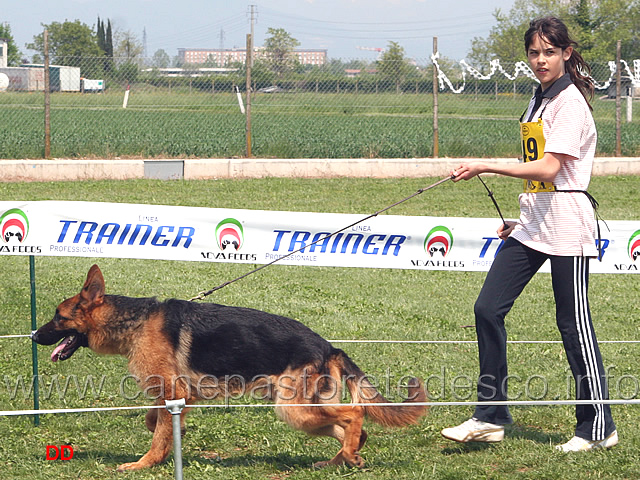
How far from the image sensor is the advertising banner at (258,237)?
480 cm

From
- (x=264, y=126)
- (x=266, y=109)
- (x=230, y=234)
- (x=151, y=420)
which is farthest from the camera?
(x=264, y=126)

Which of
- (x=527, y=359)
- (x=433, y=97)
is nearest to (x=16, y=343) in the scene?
(x=527, y=359)

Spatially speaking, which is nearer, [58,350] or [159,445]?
[159,445]

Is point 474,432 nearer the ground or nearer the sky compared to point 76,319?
nearer the ground

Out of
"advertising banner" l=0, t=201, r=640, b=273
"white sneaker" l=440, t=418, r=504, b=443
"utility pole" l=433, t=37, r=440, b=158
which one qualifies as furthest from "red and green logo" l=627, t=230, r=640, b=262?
"utility pole" l=433, t=37, r=440, b=158

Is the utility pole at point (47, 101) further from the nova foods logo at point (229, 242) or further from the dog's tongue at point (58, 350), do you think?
the dog's tongue at point (58, 350)

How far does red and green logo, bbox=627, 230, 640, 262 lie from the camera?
5312 mm

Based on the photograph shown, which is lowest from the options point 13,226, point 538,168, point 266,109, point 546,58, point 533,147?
point 13,226

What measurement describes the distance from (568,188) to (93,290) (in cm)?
259

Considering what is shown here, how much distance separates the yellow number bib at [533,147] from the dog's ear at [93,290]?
2363mm

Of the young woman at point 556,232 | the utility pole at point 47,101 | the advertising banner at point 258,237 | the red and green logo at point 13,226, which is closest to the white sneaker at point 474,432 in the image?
the young woman at point 556,232

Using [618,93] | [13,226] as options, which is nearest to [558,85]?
[13,226]

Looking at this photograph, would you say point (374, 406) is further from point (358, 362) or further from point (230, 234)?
point (358, 362)

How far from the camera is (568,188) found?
4.30 meters
